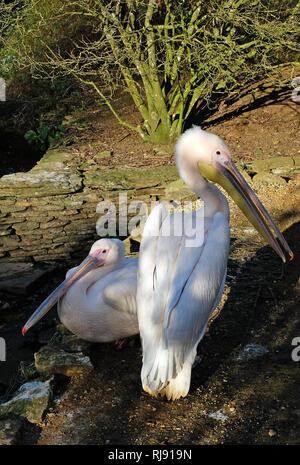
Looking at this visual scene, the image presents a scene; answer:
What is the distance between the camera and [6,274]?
5.39 meters

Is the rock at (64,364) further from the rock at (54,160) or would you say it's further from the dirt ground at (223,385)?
the rock at (54,160)

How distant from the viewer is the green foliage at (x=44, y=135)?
8.80 meters

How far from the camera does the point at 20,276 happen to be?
535 centimetres

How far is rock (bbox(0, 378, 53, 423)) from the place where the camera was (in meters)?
2.70

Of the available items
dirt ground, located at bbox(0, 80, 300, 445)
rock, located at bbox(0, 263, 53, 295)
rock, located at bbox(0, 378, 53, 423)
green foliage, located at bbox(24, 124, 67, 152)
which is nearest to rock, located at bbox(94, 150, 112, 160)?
green foliage, located at bbox(24, 124, 67, 152)

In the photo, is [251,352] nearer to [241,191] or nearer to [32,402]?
[241,191]

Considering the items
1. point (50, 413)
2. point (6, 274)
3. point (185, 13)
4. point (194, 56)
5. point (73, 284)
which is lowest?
point (6, 274)

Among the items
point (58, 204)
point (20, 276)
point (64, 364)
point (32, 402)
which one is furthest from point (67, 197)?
point (32, 402)

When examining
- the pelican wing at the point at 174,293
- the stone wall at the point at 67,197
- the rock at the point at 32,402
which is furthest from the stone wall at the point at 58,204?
the pelican wing at the point at 174,293

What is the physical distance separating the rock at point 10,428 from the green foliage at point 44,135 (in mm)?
6541

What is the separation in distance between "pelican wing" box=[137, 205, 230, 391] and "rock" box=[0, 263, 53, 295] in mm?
2684

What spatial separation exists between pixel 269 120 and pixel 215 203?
5.67 m

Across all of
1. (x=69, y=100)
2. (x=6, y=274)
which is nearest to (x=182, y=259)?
(x=6, y=274)
